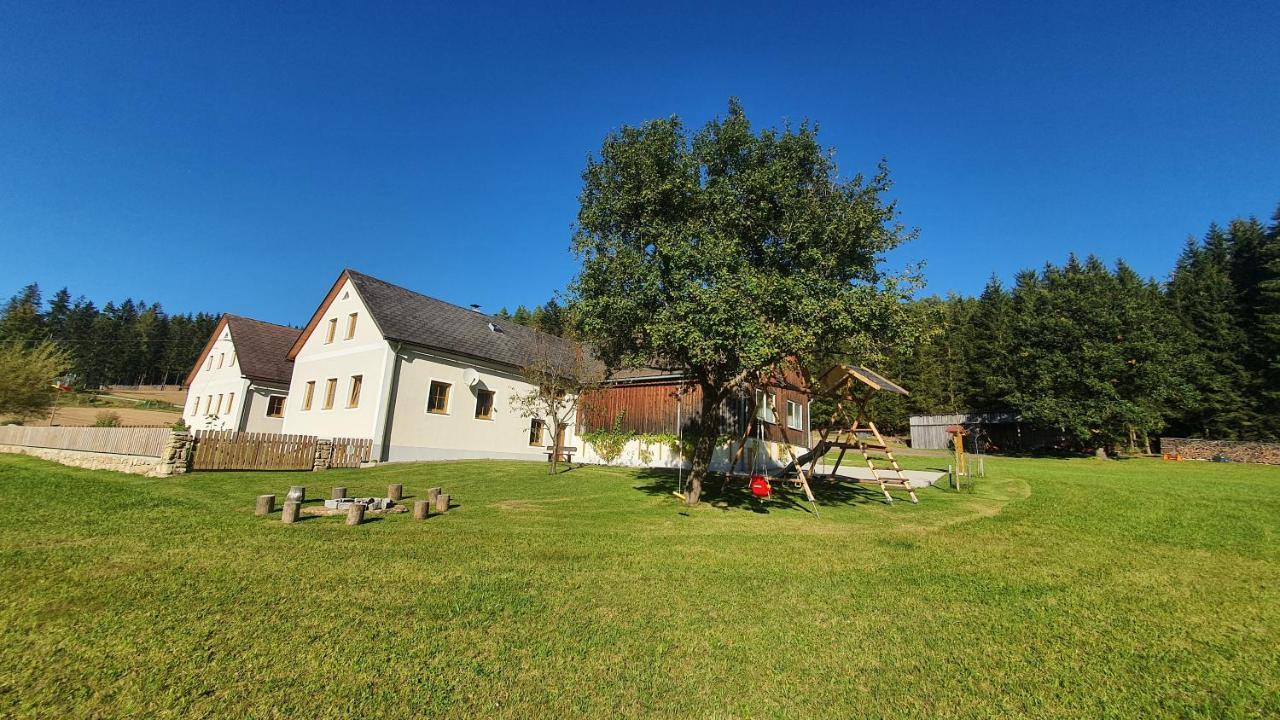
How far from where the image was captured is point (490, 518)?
9.85 m

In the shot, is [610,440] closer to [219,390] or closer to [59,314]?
[219,390]

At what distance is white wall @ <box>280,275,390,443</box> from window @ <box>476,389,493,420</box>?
175 inches

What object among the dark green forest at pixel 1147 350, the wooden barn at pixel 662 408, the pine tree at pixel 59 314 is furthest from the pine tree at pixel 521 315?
the pine tree at pixel 59 314

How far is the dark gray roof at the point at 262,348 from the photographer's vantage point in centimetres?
2864

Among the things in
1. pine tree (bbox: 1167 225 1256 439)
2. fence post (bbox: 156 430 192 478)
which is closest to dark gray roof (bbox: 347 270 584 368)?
fence post (bbox: 156 430 192 478)

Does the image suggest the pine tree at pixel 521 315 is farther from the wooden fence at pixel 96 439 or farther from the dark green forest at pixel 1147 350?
the wooden fence at pixel 96 439

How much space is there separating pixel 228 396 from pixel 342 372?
490 inches

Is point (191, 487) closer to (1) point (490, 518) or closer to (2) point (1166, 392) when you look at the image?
(1) point (490, 518)

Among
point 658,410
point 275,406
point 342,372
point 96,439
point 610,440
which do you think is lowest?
point 96,439

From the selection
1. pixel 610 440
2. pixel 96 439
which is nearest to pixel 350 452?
pixel 96 439

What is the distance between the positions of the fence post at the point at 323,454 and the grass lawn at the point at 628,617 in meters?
8.52

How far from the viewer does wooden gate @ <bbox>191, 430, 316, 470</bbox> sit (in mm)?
15787

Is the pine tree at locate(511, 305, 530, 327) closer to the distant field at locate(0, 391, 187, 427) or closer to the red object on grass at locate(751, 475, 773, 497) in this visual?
the distant field at locate(0, 391, 187, 427)

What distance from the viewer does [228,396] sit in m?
29.3
